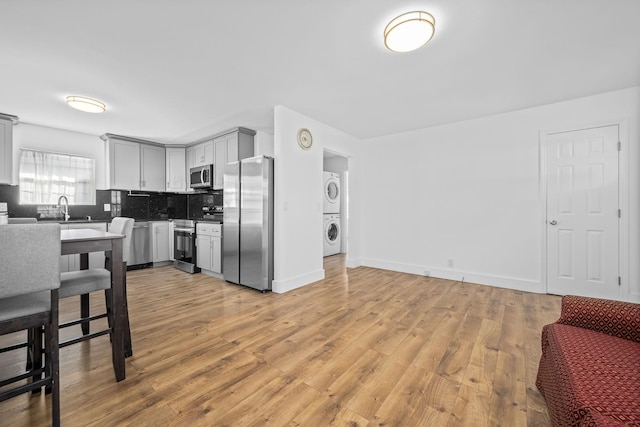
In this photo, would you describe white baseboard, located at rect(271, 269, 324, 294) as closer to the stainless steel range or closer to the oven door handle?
the stainless steel range

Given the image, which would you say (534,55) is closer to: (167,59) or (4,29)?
(167,59)

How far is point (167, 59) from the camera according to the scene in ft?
7.72

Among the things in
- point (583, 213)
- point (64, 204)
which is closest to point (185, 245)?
point (64, 204)

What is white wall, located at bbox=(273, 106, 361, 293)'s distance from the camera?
11.2 feet

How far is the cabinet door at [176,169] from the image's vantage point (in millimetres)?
5266

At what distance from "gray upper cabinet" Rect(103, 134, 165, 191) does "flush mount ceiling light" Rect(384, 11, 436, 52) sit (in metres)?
4.97

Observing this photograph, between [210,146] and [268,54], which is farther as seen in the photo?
[210,146]

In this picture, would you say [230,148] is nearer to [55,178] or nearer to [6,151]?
[55,178]

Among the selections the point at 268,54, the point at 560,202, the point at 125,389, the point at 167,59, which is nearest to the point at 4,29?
the point at 167,59

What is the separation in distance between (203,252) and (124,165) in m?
2.32

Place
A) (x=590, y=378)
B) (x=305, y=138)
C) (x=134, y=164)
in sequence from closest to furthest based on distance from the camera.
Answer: (x=590, y=378)
(x=305, y=138)
(x=134, y=164)

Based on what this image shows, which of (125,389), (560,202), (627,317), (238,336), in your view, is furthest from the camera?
(560,202)

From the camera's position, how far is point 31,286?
1248 millimetres

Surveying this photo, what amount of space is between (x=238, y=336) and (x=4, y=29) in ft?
9.78
